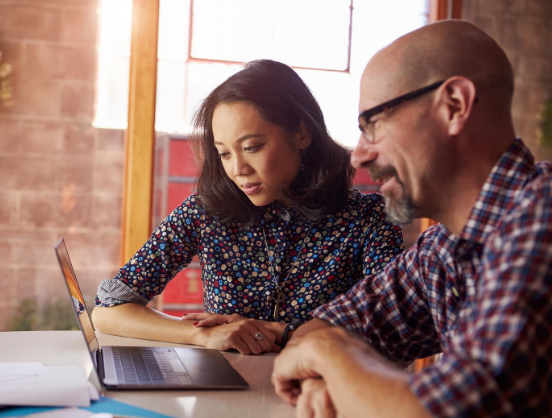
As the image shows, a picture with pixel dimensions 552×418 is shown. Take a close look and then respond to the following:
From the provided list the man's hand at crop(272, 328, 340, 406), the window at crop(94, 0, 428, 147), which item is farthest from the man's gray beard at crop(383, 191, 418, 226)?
the window at crop(94, 0, 428, 147)

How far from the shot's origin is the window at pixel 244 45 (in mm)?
2951

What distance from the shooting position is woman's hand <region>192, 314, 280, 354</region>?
137cm

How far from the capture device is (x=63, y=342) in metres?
1.42

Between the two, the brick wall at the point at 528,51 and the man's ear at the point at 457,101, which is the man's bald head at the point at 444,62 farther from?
A: the brick wall at the point at 528,51

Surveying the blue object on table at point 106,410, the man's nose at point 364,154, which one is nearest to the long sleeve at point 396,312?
the man's nose at point 364,154

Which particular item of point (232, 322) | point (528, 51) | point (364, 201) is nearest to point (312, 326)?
point (232, 322)

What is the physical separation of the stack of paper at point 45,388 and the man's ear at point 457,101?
0.72 metres

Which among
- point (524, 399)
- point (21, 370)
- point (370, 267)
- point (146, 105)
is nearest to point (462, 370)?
point (524, 399)

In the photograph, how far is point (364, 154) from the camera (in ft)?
3.47

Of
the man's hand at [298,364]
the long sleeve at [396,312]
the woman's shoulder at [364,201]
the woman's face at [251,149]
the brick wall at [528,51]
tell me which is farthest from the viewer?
the brick wall at [528,51]

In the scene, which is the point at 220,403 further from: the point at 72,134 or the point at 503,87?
the point at 72,134

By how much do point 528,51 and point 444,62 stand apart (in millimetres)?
2766

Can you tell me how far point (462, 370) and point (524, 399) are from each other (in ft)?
0.24

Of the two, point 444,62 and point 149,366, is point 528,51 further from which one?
point 149,366
